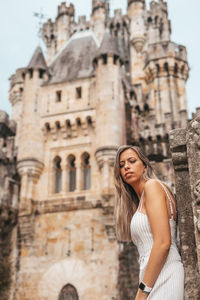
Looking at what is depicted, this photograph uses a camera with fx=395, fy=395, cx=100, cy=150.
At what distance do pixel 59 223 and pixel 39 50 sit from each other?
430 inches

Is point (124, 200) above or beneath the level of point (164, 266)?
above

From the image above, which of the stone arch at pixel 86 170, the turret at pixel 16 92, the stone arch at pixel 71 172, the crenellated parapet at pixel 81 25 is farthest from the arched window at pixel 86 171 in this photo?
the crenellated parapet at pixel 81 25

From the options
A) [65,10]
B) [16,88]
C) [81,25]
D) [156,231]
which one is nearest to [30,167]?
[16,88]

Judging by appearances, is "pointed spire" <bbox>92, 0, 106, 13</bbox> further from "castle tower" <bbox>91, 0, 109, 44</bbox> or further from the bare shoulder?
the bare shoulder

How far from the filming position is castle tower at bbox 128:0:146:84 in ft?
97.4

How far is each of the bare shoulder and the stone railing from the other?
385 millimetres

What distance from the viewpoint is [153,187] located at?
119 inches

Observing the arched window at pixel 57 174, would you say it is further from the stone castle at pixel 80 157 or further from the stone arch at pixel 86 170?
the stone arch at pixel 86 170

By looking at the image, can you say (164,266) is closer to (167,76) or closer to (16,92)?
(167,76)

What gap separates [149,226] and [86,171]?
16976 mm

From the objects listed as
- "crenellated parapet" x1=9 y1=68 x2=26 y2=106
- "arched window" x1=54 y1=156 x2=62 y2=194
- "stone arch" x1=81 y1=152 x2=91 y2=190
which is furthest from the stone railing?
"crenellated parapet" x1=9 y1=68 x2=26 y2=106

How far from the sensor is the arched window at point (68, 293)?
55.7ft

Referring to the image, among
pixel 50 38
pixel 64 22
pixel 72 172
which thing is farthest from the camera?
pixel 50 38

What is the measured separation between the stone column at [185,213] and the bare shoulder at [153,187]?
532mm
